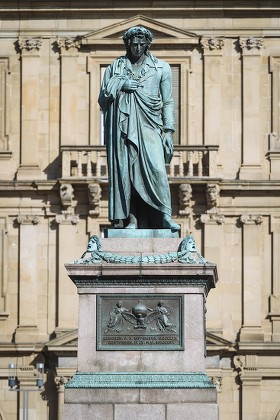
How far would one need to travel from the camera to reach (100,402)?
1812cm

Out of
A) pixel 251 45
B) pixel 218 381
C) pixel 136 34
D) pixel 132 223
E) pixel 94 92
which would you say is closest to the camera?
pixel 132 223

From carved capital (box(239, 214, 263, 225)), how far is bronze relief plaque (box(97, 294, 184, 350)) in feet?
87.9

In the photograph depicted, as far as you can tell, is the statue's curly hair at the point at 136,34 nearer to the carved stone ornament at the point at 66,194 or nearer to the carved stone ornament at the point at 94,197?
the carved stone ornament at the point at 94,197

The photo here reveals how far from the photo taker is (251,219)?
45.1m

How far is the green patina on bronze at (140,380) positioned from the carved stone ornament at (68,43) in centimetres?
2807

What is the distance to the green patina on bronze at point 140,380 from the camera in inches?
714

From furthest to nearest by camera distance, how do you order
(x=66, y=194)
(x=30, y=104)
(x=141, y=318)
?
(x=30, y=104)
(x=66, y=194)
(x=141, y=318)

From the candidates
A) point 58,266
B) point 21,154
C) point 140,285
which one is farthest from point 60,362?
point 140,285

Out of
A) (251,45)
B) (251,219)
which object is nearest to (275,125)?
(251,45)

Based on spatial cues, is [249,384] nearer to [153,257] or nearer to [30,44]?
[30,44]

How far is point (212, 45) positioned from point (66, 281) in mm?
6724

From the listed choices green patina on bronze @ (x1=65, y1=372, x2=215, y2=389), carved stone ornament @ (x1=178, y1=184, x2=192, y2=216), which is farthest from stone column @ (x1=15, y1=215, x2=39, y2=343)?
green patina on bronze @ (x1=65, y1=372, x2=215, y2=389)

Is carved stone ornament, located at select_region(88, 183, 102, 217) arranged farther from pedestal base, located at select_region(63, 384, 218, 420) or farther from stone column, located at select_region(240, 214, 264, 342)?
pedestal base, located at select_region(63, 384, 218, 420)

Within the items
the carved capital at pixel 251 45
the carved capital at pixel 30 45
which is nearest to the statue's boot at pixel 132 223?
the carved capital at pixel 251 45
